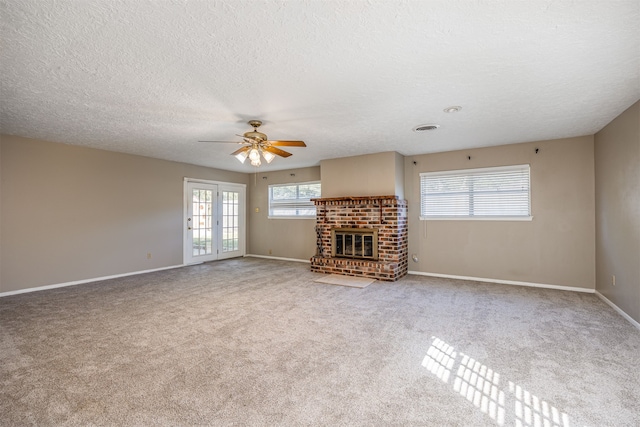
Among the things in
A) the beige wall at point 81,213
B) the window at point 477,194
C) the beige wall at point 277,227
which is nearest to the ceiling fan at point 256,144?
the window at point 477,194

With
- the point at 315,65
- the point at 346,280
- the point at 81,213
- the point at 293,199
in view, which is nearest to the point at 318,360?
the point at 315,65

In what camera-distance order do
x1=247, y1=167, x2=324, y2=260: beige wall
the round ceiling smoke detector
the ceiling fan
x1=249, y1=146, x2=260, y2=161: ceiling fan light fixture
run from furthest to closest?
x1=247, y1=167, x2=324, y2=260: beige wall
the round ceiling smoke detector
x1=249, y1=146, x2=260, y2=161: ceiling fan light fixture
the ceiling fan

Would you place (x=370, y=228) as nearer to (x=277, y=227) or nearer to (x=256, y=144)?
(x=256, y=144)

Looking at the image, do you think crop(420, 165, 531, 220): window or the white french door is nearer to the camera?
crop(420, 165, 531, 220): window

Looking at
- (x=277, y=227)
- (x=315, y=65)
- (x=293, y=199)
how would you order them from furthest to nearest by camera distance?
(x=277, y=227), (x=293, y=199), (x=315, y=65)

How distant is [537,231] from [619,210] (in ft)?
4.10

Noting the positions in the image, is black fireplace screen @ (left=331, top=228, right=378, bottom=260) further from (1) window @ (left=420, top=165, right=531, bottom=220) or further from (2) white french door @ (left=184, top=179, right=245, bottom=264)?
(2) white french door @ (left=184, top=179, right=245, bottom=264)

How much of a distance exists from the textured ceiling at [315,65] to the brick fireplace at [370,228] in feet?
5.59

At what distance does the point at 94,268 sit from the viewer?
209 inches

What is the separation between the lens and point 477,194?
17.4 ft

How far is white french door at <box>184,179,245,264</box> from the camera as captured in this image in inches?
273

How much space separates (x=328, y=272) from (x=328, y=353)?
3343 millimetres

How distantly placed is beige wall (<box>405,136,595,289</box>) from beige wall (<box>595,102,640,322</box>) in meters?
0.19

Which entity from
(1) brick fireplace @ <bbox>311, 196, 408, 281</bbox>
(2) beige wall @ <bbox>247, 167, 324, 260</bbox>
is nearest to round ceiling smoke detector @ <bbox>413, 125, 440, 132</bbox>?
(1) brick fireplace @ <bbox>311, 196, 408, 281</bbox>
